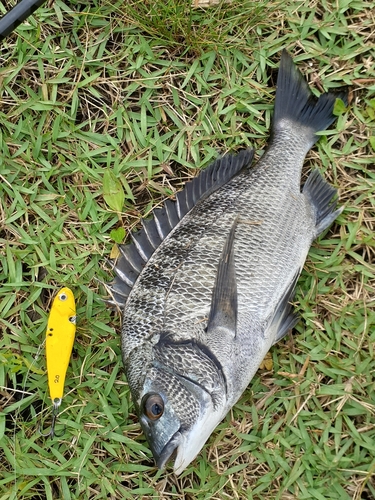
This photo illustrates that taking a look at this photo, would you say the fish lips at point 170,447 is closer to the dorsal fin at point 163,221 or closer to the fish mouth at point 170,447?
the fish mouth at point 170,447

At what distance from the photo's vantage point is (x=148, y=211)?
3.33 m

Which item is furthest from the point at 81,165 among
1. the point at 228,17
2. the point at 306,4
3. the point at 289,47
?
the point at 306,4

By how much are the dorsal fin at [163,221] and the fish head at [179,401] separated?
1.57ft

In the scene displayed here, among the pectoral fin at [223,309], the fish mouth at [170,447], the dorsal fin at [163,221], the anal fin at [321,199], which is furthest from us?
the anal fin at [321,199]

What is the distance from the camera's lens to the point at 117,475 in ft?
10.2

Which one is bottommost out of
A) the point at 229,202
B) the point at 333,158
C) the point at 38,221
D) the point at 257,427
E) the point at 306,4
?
the point at 257,427

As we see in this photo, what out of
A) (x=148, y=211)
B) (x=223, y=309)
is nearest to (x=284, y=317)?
Answer: (x=223, y=309)

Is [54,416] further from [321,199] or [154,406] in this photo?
[321,199]

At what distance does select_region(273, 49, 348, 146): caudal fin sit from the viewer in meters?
3.25

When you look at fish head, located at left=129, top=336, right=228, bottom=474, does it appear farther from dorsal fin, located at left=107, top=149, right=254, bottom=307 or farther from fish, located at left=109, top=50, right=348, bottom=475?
→ dorsal fin, located at left=107, top=149, right=254, bottom=307

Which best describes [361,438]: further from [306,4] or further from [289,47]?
[306,4]

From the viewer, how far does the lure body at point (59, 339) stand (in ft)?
10.1

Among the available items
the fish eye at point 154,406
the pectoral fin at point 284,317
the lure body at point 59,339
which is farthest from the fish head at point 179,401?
the lure body at point 59,339

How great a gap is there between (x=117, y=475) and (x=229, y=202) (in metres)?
1.74
